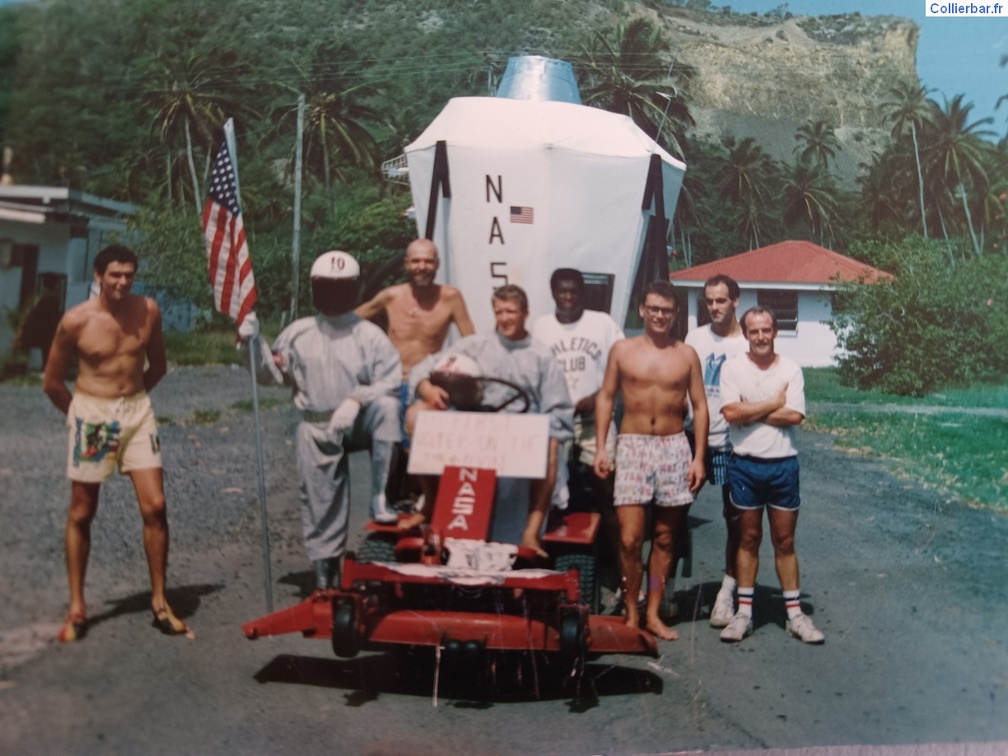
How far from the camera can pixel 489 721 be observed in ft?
14.5

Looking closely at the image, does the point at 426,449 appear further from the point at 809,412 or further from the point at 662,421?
the point at 809,412

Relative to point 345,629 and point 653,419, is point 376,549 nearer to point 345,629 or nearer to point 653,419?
point 345,629

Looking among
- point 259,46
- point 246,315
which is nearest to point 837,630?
point 246,315

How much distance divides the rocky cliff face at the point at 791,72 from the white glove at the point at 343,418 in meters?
2.02

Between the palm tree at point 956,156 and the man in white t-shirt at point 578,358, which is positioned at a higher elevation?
the palm tree at point 956,156

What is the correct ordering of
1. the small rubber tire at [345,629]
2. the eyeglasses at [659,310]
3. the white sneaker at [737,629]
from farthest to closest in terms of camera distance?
the white sneaker at [737,629], the eyeglasses at [659,310], the small rubber tire at [345,629]

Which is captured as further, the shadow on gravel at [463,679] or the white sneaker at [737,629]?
the white sneaker at [737,629]

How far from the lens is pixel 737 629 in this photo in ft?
15.6

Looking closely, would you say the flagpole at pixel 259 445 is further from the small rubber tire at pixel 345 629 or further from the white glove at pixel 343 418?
the small rubber tire at pixel 345 629

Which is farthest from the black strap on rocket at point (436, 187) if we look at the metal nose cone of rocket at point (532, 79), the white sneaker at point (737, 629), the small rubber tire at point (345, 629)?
the white sneaker at point (737, 629)

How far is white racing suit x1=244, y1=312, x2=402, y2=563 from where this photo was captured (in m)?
4.41

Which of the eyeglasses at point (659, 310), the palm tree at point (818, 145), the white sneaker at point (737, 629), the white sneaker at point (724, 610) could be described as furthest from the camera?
the palm tree at point (818, 145)

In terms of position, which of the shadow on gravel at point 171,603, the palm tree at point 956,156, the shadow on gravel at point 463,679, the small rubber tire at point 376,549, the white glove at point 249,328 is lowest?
the shadow on gravel at point 463,679

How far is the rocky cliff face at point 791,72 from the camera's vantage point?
4852 mm
